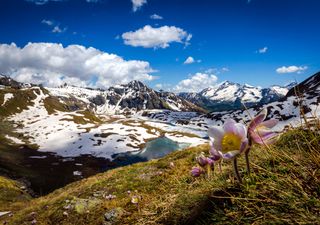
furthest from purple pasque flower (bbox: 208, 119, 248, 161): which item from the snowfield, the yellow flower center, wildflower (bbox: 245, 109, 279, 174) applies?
the snowfield

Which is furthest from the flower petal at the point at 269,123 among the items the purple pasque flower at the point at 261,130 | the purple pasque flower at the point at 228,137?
the purple pasque flower at the point at 228,137

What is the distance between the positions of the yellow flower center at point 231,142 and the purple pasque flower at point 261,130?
13 centimetres

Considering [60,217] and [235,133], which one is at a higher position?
[235,133]

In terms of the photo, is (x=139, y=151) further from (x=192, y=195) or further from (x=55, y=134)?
(x=192, y=195)

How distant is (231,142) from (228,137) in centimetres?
6

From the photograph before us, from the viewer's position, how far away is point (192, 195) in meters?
4.12


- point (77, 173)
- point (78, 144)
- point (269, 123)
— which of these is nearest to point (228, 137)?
point (269, 123)

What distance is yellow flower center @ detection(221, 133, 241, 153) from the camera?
288 cm

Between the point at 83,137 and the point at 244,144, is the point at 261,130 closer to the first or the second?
the point at 244,144

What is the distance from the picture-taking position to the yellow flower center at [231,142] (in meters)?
2.88

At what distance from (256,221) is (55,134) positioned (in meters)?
152

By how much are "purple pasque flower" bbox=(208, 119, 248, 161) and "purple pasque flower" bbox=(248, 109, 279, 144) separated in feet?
0.36

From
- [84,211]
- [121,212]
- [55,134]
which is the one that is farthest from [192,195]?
[55,134]

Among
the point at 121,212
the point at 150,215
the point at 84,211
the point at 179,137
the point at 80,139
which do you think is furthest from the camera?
the point at 179,137
